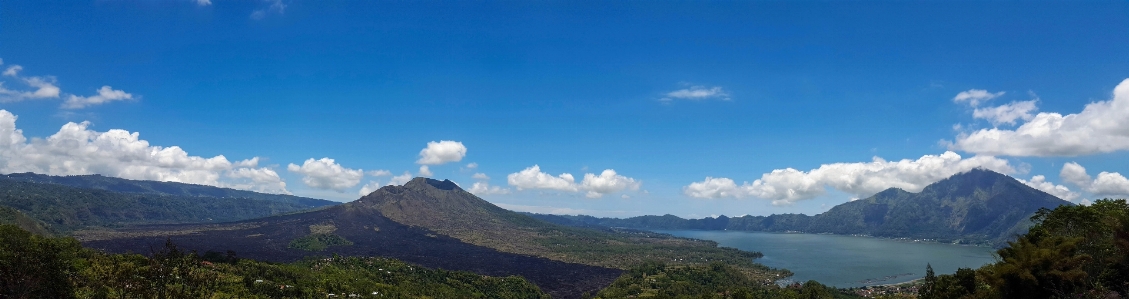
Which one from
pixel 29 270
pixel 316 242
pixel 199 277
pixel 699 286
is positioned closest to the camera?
pixel 199 277

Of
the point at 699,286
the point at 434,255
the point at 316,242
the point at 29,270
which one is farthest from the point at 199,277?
the point at 316,242

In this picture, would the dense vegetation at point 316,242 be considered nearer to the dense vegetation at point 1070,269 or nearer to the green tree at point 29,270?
the green tree at point 29,270

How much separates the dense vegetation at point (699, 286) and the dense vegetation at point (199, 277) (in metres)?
18.9

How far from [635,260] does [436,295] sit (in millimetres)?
105647

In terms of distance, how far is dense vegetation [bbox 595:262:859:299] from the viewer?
84.4 metres

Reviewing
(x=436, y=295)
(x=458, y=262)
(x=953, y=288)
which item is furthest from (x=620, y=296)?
(x=458, y=262)

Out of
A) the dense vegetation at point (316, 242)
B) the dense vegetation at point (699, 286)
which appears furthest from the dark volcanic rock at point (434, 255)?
the dense vegetation at point (699, 286)

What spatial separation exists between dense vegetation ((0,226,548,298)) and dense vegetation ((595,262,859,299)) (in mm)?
18881

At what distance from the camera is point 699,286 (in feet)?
348

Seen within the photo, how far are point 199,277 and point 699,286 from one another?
94.0 m

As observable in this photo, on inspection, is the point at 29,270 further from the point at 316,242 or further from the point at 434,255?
the point at 316,242

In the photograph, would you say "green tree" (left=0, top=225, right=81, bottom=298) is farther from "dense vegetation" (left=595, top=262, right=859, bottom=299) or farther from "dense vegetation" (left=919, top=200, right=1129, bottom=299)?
"dense vegetation" (left=595, top=262, right=859, bottom=299)

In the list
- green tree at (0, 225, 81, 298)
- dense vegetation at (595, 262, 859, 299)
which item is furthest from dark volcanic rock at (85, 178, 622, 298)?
green tree at (0, 225, 81, 298)

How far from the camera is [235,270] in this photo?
7256 centimetres
